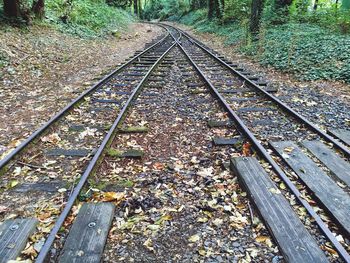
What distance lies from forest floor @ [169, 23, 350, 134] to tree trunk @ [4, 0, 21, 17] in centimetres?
872

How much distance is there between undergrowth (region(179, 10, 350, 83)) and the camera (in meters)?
8.98

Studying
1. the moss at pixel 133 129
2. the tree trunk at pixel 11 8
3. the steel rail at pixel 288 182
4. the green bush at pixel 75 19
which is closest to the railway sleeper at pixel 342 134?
the steel rail at pixel 288 182

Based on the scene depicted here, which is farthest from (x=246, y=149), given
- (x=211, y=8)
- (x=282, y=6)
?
(x=211, y=8)

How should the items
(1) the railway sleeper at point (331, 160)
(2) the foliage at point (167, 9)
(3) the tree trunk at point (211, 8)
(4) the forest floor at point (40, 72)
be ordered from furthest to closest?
(2) the foliage at point (167, 9) → (3) the tree trunk at point (211, 8) → (4) the forest floor at point (40, 72) → (1) the railway sleeper at point (331, 160)

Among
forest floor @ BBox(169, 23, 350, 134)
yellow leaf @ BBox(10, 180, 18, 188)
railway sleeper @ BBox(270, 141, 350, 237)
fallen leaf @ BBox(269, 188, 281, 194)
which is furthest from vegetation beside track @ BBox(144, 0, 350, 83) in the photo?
yellow leaf @ BBox(10, 180, 18, 188)

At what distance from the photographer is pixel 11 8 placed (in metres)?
11.1

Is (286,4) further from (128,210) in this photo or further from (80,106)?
(128,210)

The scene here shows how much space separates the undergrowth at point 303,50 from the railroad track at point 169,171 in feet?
11.1

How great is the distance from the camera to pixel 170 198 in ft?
11.4

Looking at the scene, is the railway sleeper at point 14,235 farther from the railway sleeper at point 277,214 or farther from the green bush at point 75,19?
the green bush at point 75,19

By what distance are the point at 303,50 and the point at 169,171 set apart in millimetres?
8578

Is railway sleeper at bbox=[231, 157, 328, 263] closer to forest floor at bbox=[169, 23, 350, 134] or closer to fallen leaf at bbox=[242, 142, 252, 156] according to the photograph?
fallen leaf at bbox=[242, 142, 252, 156]

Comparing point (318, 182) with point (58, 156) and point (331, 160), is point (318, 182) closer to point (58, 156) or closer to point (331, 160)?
point (331, 160)

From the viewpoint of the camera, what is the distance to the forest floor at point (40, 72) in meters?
5.68
